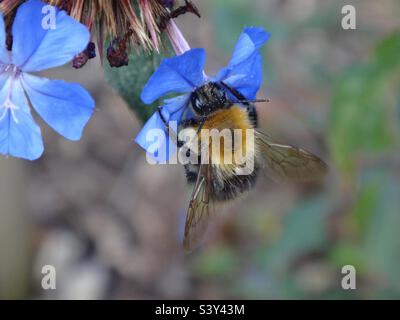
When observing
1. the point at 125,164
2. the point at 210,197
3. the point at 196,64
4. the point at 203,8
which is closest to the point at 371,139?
the point at 210,197

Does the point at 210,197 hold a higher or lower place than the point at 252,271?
lower

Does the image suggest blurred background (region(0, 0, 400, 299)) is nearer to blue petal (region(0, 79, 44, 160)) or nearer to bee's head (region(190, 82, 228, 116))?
bee's head (region(190, 82, 228, 116))

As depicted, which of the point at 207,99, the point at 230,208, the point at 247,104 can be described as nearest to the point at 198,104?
the point at 207,99

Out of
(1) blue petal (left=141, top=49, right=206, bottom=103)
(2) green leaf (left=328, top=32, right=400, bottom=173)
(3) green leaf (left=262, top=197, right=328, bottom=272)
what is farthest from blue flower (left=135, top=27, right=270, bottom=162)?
(3) green leaf (left=262, top=197, right=328, bottom=272)

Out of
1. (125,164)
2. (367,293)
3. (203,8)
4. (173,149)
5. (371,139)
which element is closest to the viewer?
(173,149)

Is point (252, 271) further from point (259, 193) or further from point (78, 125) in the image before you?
point (78, 125)

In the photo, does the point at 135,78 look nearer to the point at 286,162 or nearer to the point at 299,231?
the point at 286,162

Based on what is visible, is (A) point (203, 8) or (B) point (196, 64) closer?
(B) point (196, 64)

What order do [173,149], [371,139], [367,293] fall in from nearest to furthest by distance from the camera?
[173,149] → [371,139] → [367,293]
